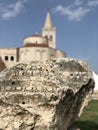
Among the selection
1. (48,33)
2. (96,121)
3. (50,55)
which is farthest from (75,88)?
(48,33)

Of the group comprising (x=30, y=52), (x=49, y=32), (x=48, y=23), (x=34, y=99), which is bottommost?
(x=34, y=99)

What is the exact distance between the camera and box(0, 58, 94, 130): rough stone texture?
6047 millimetres

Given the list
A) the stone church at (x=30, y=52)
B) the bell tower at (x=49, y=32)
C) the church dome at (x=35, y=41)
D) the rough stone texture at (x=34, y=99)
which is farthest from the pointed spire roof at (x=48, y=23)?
the rough stone texture at (x=34, y=99)

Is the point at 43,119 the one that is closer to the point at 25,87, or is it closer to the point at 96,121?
the point at 25,87

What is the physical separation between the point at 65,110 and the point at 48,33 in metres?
77.1

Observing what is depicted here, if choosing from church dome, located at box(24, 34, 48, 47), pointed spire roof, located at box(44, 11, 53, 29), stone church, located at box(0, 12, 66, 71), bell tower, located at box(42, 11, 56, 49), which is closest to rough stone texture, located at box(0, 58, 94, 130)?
stone church, located at box(0, 12, 66, 71)

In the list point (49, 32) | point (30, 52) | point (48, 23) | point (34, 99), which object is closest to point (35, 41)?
point (30, 52)

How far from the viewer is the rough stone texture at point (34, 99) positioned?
6.05 m

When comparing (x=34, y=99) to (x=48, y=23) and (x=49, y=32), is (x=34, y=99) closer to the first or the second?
(x=49, y=32)

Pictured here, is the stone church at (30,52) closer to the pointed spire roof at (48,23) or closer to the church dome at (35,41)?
the church dome at (35,41)

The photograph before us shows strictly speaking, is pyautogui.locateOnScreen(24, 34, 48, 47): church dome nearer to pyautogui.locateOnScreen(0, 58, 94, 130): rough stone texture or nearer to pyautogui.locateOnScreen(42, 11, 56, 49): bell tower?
pyautogui.locateOnScreen(42, 11, 56, 49): bell tower

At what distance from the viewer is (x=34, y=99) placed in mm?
6062

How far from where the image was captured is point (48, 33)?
83.2 m

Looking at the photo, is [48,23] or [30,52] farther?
[48,23]
